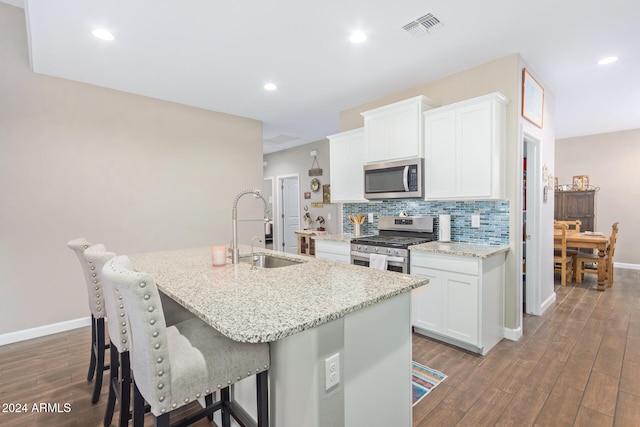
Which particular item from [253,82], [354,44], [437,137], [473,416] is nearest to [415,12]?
[354,44]

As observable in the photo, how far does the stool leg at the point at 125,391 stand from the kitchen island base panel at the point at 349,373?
1.78 ft

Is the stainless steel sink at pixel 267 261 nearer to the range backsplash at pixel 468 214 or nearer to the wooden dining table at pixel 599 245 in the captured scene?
the range backsplash at pixel 468 214

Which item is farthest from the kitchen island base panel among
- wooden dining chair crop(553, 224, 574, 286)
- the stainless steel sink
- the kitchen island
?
wooden dining chair crop(553, 224, 574, 286)

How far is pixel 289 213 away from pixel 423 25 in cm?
581

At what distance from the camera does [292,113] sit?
470cm

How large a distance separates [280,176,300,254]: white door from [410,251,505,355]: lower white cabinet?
5037 mm

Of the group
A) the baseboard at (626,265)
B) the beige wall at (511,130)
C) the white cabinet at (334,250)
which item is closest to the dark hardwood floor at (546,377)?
the beige wall at (511,130)

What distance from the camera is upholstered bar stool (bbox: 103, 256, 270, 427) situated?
3.48 feet

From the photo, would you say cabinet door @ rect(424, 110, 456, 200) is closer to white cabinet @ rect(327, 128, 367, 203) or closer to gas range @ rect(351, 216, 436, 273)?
gas range @ rect(351, 216, 436, 273)

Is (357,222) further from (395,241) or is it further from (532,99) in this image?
(532,99)

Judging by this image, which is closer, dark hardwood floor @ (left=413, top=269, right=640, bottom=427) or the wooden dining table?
dark hardwood floor @ (left=413, top=269, right=640, bottom=427)

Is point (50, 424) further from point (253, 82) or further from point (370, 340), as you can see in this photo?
point (253, 82)

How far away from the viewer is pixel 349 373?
1.31 metres

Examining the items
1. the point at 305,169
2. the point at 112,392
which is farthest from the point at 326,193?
A: the point at 112,392
